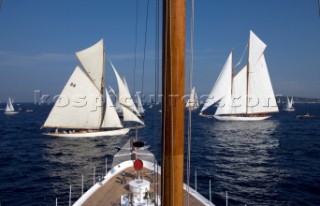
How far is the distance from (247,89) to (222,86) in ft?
30.0

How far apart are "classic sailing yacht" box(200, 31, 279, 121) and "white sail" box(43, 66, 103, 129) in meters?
38.1

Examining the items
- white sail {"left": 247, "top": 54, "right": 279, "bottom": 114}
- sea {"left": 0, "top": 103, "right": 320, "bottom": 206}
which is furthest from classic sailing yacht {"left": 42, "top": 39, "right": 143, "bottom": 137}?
white sail {"left": 247, "top": 54, "right": 279, "bottom": 114}

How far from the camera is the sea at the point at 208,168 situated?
78.2ft

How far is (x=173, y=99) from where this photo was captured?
12.9 ft

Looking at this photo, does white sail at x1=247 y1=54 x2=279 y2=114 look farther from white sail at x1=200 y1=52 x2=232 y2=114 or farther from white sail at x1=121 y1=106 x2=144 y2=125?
white sail at x1=121 y1=106 x2=144 y2=125

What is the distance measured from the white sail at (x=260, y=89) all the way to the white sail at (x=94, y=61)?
48.5m

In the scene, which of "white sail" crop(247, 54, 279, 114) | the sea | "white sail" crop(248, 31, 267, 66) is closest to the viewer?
the sea

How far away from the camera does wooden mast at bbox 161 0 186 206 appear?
389cm

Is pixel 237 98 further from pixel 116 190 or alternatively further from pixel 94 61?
pixel 116 190

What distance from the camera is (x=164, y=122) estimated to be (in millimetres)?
4102

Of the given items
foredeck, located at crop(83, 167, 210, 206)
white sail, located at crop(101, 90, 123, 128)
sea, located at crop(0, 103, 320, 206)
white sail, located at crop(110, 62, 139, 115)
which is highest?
white sail, located at crop(110, 62, 139, 115)

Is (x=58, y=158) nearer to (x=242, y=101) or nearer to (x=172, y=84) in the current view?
(x=172, y=84)

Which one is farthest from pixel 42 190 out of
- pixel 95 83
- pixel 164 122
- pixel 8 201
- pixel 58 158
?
pixel 95 83

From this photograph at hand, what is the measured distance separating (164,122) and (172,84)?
594mm
